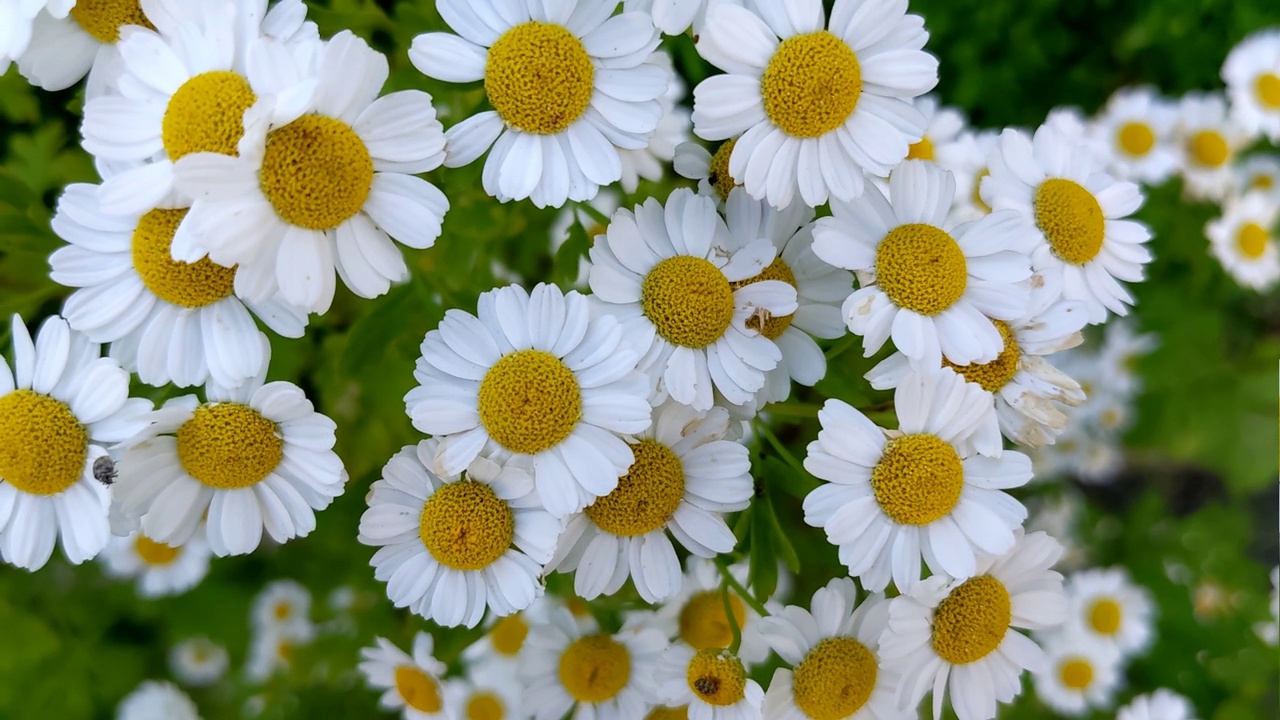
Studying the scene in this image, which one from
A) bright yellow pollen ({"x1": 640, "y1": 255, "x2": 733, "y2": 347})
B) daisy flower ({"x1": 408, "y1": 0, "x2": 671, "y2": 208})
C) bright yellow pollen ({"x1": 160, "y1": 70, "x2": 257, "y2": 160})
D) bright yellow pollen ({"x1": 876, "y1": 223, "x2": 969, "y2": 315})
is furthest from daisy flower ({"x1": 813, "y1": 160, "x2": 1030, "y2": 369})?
bright yellow pollen ({"x1": 160, "y1": 70, "x2": 257, "y2": 160})

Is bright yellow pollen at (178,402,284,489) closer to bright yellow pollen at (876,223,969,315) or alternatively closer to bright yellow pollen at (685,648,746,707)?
bright yellow pollen at (685,648,746,707)

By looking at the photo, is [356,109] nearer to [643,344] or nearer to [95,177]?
[643,344]

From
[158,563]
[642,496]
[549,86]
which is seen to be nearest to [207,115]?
→ [549,86]

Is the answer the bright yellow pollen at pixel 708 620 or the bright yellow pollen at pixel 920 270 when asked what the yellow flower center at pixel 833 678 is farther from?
the bright yellow pollen at pixel 920 270

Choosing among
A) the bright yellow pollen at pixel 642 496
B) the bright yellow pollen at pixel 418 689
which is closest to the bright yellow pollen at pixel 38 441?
the bright yellow pollen at pixel 418 689

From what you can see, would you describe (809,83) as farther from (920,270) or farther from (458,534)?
(458,534)

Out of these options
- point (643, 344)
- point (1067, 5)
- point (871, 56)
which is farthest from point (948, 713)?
point (1067, 5)

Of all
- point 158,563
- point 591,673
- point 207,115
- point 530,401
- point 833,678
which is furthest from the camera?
point 158,563
